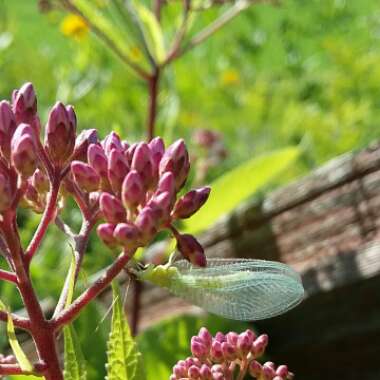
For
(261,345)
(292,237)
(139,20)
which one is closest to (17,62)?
(139,20)

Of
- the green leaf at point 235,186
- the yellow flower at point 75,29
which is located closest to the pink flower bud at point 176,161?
the green leaf at point 235,186

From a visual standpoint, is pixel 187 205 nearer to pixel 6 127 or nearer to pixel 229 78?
pixel 6 127

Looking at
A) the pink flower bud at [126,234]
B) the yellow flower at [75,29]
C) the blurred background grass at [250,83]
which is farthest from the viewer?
the blurred background grass at [250,83]

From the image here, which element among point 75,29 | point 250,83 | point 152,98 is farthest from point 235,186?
point 250,83

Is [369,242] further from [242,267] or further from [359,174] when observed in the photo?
[242,267]

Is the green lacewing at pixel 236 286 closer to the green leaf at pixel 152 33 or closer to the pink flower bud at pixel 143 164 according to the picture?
the pink flower bud at pixel 143 164
